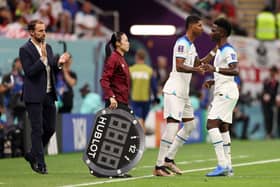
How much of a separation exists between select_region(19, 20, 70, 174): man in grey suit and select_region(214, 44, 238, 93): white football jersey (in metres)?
2.26

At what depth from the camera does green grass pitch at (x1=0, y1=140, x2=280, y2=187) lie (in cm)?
1364

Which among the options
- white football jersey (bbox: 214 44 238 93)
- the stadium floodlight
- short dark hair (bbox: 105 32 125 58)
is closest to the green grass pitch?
white football jersey (bbox: 214 44 238 93)

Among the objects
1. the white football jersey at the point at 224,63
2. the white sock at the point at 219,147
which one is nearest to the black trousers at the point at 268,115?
the white football jersey at the point at 224,63

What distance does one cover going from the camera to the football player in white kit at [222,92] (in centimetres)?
1484

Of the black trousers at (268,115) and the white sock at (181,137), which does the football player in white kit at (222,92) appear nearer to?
the white sock at (181,137)

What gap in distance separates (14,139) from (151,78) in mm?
4292

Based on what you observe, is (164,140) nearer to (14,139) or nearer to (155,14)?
(14,139)

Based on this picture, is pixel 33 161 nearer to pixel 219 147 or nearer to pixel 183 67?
pixel 183 67

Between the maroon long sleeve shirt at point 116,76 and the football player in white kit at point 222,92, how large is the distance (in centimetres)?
117

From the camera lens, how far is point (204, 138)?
91.2 ft

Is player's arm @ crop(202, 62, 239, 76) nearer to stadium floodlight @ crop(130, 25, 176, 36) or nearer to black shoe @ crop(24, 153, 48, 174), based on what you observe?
black shoe @ crop(24, 153, 48, 174)

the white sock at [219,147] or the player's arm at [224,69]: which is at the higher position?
the player's arm at [224,69]

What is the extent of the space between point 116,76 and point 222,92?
155 cm

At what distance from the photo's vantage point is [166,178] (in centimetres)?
1454
